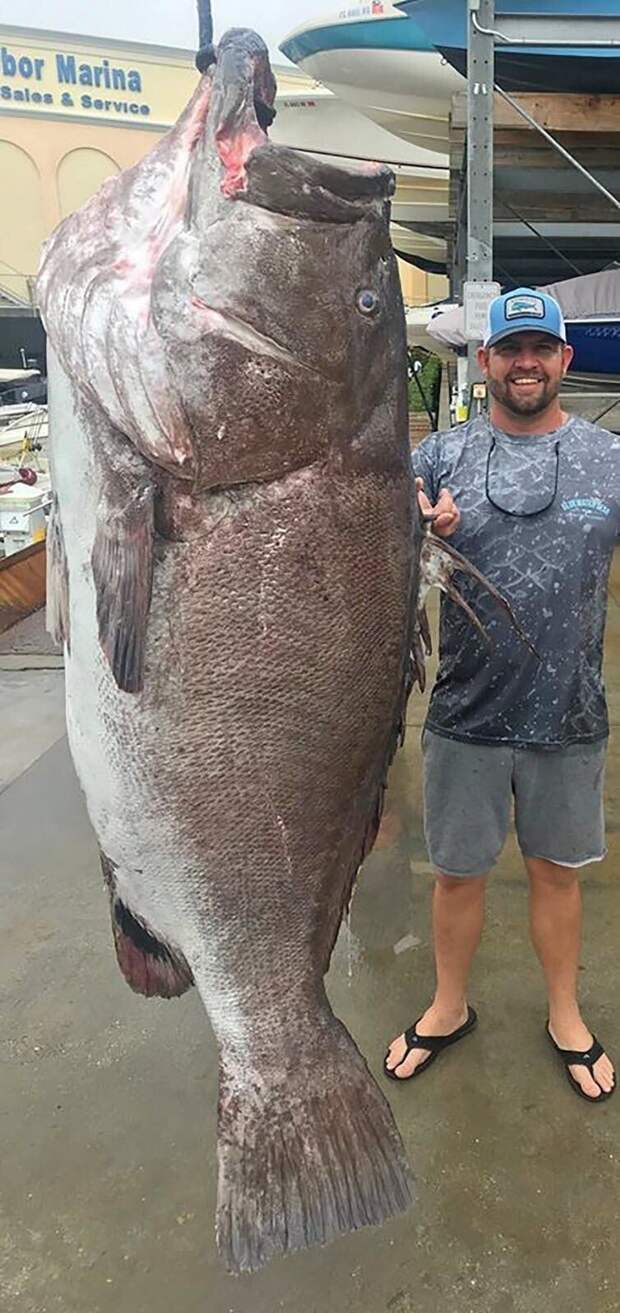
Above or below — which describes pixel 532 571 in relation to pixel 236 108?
below

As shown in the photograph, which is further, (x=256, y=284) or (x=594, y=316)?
(x=594, y=316)

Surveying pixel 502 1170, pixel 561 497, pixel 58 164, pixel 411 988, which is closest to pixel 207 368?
pixel 561 497

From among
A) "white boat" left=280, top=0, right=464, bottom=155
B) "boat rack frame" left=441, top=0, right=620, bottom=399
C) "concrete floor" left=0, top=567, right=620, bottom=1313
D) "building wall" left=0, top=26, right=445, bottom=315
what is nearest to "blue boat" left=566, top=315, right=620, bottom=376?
"boat rack frame" left=441, top=0, right=620, bottom=399

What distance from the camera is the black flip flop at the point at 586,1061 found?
88.9 inches

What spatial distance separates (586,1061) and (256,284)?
1962 millimetres

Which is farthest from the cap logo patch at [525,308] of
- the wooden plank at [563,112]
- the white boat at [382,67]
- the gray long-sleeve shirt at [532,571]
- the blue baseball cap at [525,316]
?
the white boat at [382,67]

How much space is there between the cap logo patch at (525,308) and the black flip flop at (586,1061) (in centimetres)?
176

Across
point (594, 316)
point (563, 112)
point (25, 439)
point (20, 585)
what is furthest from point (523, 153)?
point (25, 439)

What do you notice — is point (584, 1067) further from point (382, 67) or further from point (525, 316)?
point (382, 67)

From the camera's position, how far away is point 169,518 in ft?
4.55

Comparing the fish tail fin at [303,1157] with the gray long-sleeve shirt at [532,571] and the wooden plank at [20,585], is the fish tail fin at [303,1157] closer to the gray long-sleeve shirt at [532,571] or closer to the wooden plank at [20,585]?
the gray long-sleeve shirt at [532,571]

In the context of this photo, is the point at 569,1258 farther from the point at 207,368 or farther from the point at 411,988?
the point at 207,368

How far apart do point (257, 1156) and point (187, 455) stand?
112 cm

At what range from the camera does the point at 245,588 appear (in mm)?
1411
